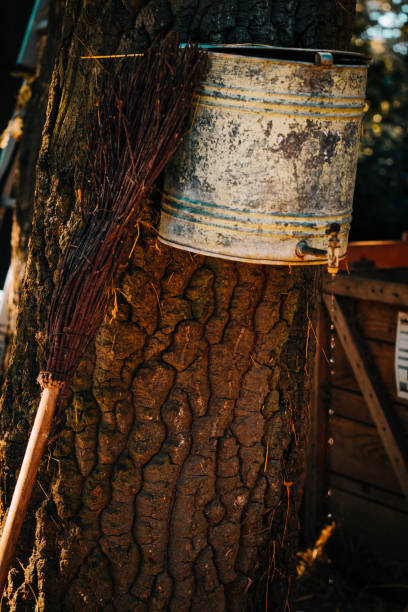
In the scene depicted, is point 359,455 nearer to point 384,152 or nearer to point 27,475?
point 27,475

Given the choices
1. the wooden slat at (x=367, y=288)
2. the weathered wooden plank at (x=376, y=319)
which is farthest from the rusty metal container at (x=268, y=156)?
the weathered wooden plank at (x=376, y=319)

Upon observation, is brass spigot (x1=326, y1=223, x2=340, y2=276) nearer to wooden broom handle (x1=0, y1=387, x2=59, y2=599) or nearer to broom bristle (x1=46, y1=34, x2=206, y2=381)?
broom bristle (x1=46, y1=34, x2=206, y2=381)

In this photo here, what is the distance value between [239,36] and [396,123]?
7.13m

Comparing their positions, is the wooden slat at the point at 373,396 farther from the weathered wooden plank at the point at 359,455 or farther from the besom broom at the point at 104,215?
the besom broom at the point at 104,215

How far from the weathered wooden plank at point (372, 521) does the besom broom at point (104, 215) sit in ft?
7.32

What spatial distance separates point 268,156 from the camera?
1.83 meters

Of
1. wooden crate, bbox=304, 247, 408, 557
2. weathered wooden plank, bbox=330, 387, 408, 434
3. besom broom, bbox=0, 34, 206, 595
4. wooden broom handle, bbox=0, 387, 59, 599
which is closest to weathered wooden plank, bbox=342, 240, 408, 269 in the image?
wooden crate, bbox=304, 247, 408, 557

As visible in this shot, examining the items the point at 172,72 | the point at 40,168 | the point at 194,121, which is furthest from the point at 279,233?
the point at 40,168

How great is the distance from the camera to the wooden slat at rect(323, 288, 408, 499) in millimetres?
3406

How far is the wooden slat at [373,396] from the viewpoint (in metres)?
3.41

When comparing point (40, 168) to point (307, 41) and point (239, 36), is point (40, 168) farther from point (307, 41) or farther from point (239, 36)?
point (307, 41)

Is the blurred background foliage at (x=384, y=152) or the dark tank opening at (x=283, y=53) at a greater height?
the blurred background foliage at (x=384, y=152)

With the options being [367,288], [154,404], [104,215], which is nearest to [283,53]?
[104,215]

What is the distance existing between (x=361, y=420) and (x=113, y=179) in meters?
2.26
